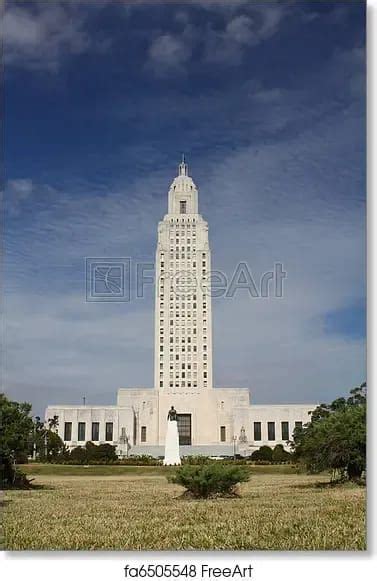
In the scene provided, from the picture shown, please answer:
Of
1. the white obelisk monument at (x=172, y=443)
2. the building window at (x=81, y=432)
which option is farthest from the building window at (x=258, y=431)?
the building window at (x=81, y=432)

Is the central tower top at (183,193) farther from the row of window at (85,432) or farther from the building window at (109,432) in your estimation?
the building window at (109,432)

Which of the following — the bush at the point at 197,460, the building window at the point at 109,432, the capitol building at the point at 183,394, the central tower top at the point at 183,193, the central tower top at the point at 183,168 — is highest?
the central tower top at the point at 183,168

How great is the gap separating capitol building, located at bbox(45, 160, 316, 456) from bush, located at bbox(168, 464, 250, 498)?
31.2 inches

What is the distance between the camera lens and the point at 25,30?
18.9 feet

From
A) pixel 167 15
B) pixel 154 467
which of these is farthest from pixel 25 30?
pixel 154 467

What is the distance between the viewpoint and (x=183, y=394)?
9.49 meters

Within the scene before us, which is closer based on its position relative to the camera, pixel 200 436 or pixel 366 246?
pixel 366 246

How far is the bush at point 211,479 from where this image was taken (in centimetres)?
602

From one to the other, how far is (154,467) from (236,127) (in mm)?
2996

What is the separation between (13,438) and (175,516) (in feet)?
4.76

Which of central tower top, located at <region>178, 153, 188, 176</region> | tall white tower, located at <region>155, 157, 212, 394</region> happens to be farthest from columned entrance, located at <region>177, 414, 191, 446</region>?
central tower top, located at <region>178, 153, 188, 176</region>

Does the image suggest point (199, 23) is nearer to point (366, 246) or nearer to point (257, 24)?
point (257, 24)

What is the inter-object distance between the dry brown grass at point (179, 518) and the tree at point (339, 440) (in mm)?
220

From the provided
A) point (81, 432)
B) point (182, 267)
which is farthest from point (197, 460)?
point (182, 267)
